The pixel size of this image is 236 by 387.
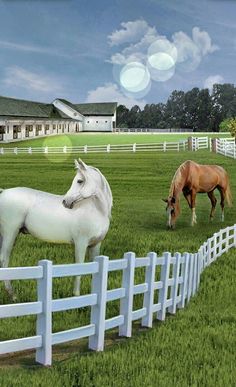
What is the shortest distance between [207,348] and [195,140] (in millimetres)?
46327

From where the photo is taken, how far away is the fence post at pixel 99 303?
6.05m

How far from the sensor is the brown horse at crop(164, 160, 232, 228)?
16969 mm

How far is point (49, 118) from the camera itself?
69750mm

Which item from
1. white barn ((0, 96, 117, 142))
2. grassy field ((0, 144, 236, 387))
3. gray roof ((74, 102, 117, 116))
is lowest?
grassy field ((0, 144, 236, 387))

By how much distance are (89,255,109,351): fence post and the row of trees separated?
317 feet

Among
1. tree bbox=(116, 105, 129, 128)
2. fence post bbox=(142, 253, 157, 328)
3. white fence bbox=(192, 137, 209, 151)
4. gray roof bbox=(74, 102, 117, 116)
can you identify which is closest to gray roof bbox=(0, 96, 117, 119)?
gray roof bbox=(74, 102, 117, 116)

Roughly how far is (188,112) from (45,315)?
105 metres

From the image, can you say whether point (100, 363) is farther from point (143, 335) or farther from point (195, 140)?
point (195, 140)

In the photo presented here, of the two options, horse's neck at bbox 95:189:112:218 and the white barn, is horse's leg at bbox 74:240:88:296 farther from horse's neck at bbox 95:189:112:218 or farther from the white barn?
the white barn

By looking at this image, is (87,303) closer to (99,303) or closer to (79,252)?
(99,303)

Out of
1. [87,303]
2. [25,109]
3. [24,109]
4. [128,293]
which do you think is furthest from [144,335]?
[25,109]

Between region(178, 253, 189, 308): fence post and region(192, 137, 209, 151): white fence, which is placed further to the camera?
region(192, 137, 209, 151): white fence

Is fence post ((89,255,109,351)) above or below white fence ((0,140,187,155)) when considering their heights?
below

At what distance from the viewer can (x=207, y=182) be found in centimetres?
1892
